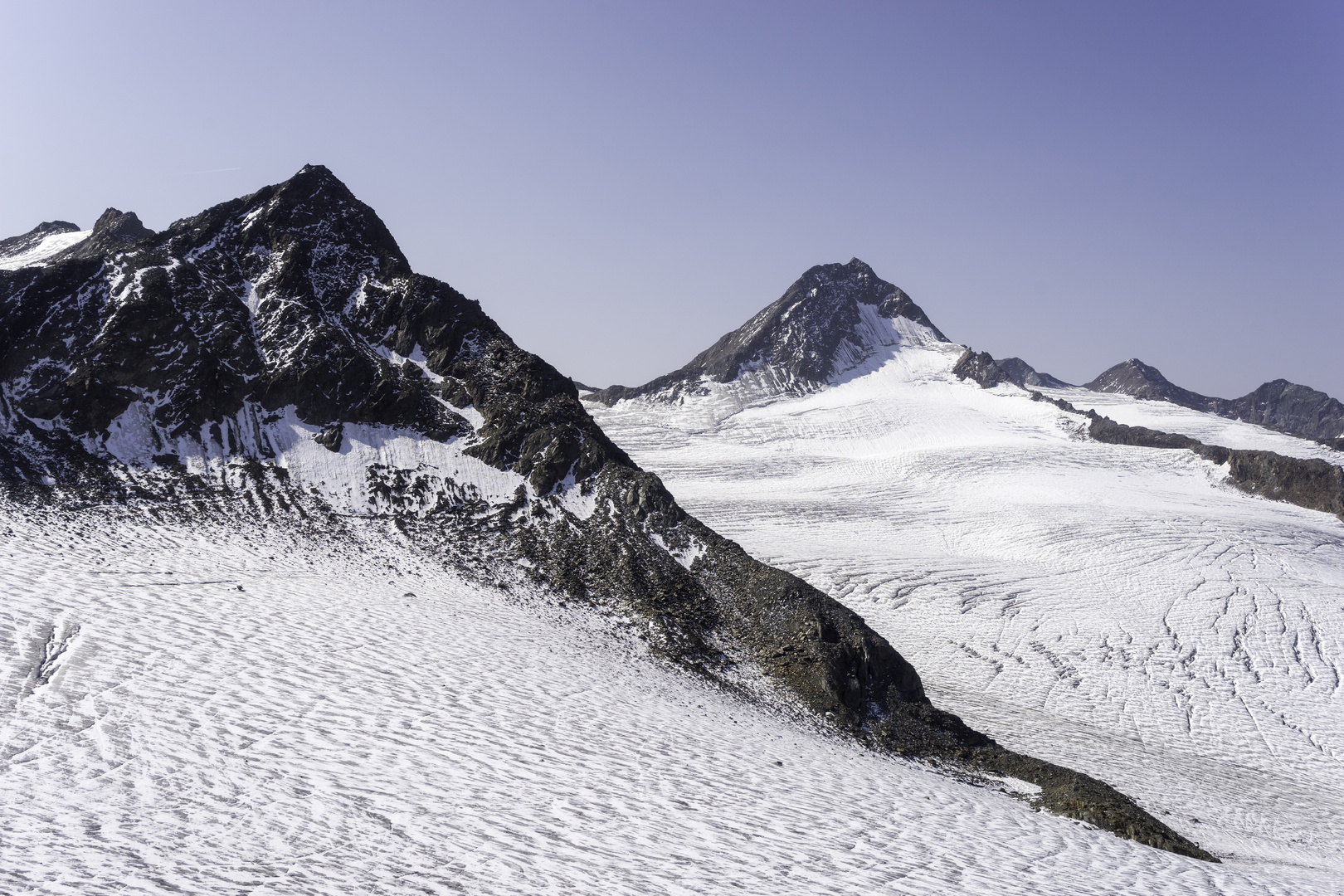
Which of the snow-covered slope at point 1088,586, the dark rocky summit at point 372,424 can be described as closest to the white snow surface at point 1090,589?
the snow-covered slope at point 1088,586

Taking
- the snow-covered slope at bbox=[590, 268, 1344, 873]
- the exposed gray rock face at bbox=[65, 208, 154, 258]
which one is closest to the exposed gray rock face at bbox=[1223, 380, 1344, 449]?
the snow-covered slope at bbox=[590, 268, 1344, 873]

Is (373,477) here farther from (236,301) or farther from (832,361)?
(832,361)

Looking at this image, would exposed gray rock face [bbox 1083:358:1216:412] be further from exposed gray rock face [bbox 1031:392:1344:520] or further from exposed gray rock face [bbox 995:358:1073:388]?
exposed gray rock face [bbox 1031:392:1344:520]

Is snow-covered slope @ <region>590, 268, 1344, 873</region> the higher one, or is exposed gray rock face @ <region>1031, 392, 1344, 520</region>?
exposed gray rock face @ <region>1031, 392, 1344, 520</region>

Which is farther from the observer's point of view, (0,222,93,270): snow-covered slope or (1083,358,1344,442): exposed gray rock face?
(1083,358,1344,442): exposed gray rock face

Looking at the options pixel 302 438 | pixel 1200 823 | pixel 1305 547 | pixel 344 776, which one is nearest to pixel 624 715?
pixel 344 776

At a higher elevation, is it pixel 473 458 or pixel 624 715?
pixel 473 458
